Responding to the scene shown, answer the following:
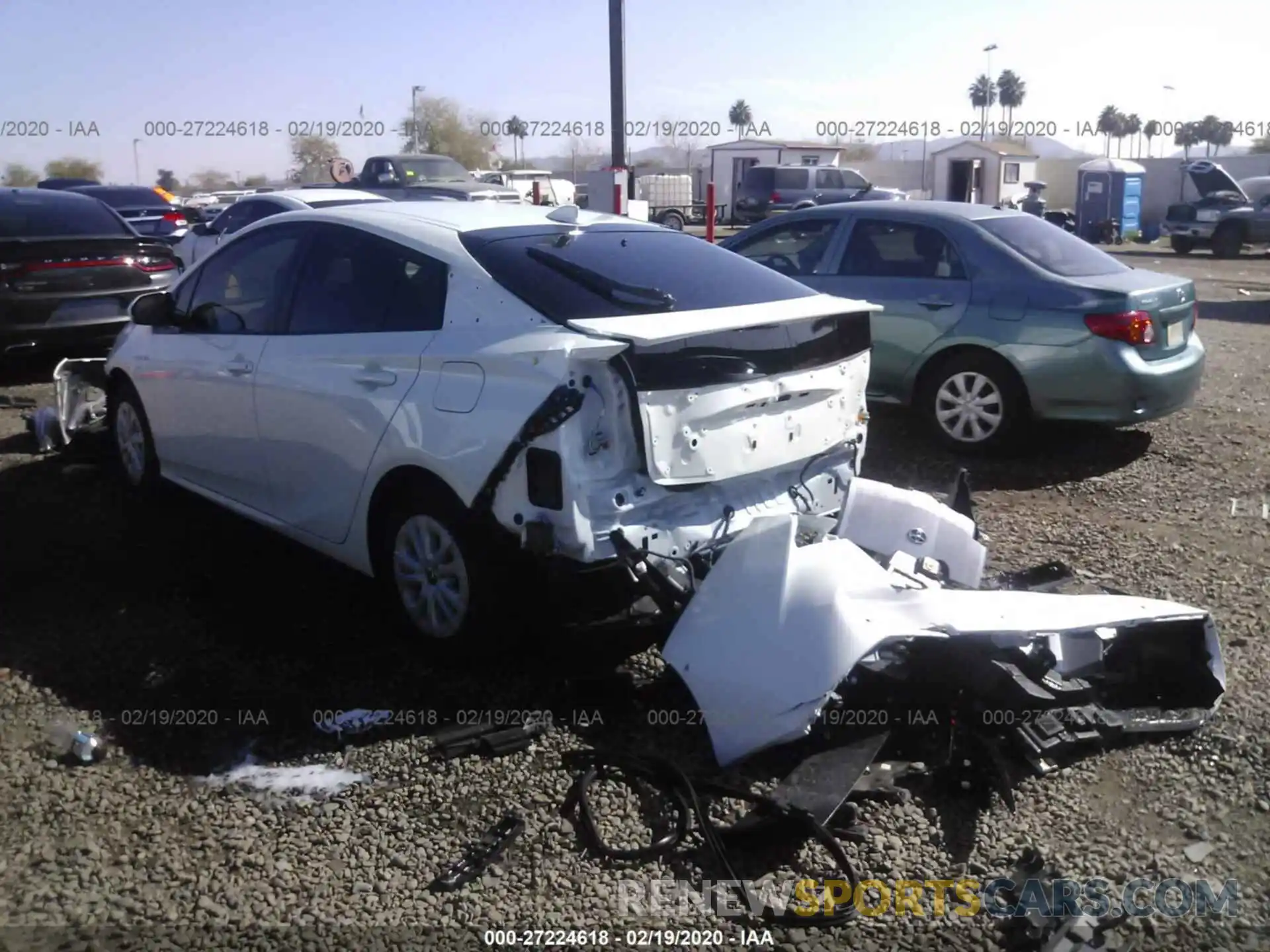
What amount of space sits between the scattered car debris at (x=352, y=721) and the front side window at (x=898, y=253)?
5062 millimetres

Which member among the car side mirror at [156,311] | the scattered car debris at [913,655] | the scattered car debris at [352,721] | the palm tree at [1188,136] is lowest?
the scattered car debris at [352,721]

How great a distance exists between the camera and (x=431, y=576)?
4.34m

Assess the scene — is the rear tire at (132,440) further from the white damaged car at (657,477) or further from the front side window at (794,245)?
the front side window at (794,245)

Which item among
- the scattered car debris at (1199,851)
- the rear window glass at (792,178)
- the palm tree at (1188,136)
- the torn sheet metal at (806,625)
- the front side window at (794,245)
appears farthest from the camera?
the palm tree at (1188,136)

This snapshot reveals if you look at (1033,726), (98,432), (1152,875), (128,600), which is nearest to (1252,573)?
(1033,726)

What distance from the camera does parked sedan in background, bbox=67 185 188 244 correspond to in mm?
19500

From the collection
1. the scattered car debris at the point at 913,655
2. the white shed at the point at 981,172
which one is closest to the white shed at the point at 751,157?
the white shed at the point at 981,172

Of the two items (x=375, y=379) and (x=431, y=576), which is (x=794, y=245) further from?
(x=431, y=576)

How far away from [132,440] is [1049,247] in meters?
5.81

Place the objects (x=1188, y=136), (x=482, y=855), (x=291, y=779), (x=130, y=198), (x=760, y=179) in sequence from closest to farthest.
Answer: (x=482, y=855), (x=291, y=779), (x=130, y=198), (x=760, y=179), (x=1188, y=136)

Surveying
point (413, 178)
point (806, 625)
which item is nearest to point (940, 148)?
point (413, 178)

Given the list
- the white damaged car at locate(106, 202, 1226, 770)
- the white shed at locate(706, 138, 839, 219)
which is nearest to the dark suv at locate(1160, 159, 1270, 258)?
the white shed at locate(706, 138, 839, 219)

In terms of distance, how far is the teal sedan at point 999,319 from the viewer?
700cm

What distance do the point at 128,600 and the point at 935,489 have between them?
14.5ft
